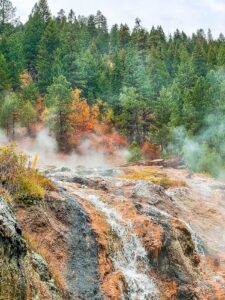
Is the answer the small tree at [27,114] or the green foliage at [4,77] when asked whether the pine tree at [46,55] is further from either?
the small tree at [27,114]

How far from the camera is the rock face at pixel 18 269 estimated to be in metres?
9.28

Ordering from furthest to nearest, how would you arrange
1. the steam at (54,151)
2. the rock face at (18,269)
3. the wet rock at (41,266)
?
the steam at (54,151), the wet rock at (41,266), the rock face at (18,269)

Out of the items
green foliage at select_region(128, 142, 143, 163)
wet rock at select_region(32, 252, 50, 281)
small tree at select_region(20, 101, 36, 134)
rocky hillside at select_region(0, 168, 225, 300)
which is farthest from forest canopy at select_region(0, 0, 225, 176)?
wet rock at select_region(32, 252, 50, 281)

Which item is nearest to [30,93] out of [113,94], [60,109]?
[60,109]

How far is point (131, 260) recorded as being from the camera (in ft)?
49.6

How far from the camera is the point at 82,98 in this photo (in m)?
69.4

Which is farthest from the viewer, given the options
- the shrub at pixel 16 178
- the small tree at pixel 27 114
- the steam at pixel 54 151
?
the steam at pixel 54 151

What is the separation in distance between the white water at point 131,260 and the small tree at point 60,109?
4121 cm

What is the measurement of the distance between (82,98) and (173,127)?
57.9ft

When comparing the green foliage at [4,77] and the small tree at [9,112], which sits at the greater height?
the green foliage at [4,77]

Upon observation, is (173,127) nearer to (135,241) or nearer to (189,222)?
(189,222)

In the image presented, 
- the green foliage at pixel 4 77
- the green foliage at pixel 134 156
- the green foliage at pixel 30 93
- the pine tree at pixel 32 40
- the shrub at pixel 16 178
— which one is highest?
the pine tree at pixel 32 40

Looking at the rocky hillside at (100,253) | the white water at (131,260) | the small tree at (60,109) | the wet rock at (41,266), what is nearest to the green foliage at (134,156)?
the small tree at (60,109)

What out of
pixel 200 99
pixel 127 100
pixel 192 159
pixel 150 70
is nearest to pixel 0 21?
pixel 150 70
